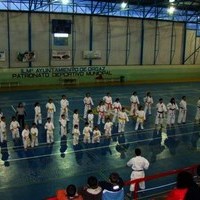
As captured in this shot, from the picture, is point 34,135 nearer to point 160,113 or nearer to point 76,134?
point 76,134

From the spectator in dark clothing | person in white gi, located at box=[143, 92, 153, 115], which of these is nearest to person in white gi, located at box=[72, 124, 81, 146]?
person in white gi, located at box=[143, 92, 153, 115]

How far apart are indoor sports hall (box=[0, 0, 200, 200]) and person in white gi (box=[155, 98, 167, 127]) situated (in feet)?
0.20

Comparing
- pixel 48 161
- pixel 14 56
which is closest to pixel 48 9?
pixel 14 56

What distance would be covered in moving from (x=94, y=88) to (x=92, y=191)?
979 inches

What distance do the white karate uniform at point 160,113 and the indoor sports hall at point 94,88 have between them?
6cm

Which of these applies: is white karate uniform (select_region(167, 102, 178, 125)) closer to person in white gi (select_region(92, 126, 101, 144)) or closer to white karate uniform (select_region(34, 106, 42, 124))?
person in white gi (select_region(92, 126, 101, 144))

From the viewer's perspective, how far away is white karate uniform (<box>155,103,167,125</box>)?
60.6 feet

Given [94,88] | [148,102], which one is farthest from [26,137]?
[94,88]

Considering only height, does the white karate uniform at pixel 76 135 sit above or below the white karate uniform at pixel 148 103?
below

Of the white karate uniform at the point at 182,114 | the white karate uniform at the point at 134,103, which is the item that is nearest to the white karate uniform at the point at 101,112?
the white karate uniform at the point at 134,103

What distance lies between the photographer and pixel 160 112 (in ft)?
60.7

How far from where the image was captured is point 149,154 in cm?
1444

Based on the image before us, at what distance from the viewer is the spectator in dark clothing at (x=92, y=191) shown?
599cm

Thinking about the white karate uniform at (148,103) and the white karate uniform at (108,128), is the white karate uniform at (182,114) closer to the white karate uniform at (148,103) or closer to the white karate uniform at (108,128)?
the white karate uniform at (148,103)
